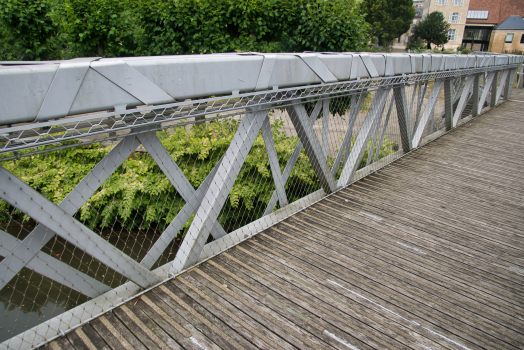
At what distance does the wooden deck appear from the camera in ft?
6.86

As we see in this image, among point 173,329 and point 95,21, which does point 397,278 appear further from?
point 95,21

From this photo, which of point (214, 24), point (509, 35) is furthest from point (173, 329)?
point (509, 35)

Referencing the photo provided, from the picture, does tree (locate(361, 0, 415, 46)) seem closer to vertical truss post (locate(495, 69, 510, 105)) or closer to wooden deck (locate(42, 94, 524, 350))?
vertical truss post (locate(495, 69, 510, 105))

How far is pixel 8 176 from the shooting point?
156 cm

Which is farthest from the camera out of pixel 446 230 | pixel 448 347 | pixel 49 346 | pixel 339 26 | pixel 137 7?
pixel 137 7

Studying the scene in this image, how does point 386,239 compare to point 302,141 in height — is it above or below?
below

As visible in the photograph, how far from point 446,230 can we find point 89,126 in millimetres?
3458

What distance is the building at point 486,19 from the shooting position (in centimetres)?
4800

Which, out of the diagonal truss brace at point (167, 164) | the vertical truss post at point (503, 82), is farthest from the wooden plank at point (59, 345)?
the vertical truss post at point (503, 82)

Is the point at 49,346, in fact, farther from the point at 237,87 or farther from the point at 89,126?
the point at 237,87

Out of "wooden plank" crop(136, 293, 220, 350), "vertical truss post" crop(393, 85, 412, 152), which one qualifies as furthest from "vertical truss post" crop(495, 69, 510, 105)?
"wooden plank" crop(136, 293, 220, 350)

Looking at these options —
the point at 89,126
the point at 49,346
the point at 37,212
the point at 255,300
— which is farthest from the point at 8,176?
the point at 255,300

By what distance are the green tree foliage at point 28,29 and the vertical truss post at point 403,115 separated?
24.0 feet

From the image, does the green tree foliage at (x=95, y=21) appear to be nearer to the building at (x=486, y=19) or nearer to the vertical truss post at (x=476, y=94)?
the vertical truss post at (x=476, y=94)
